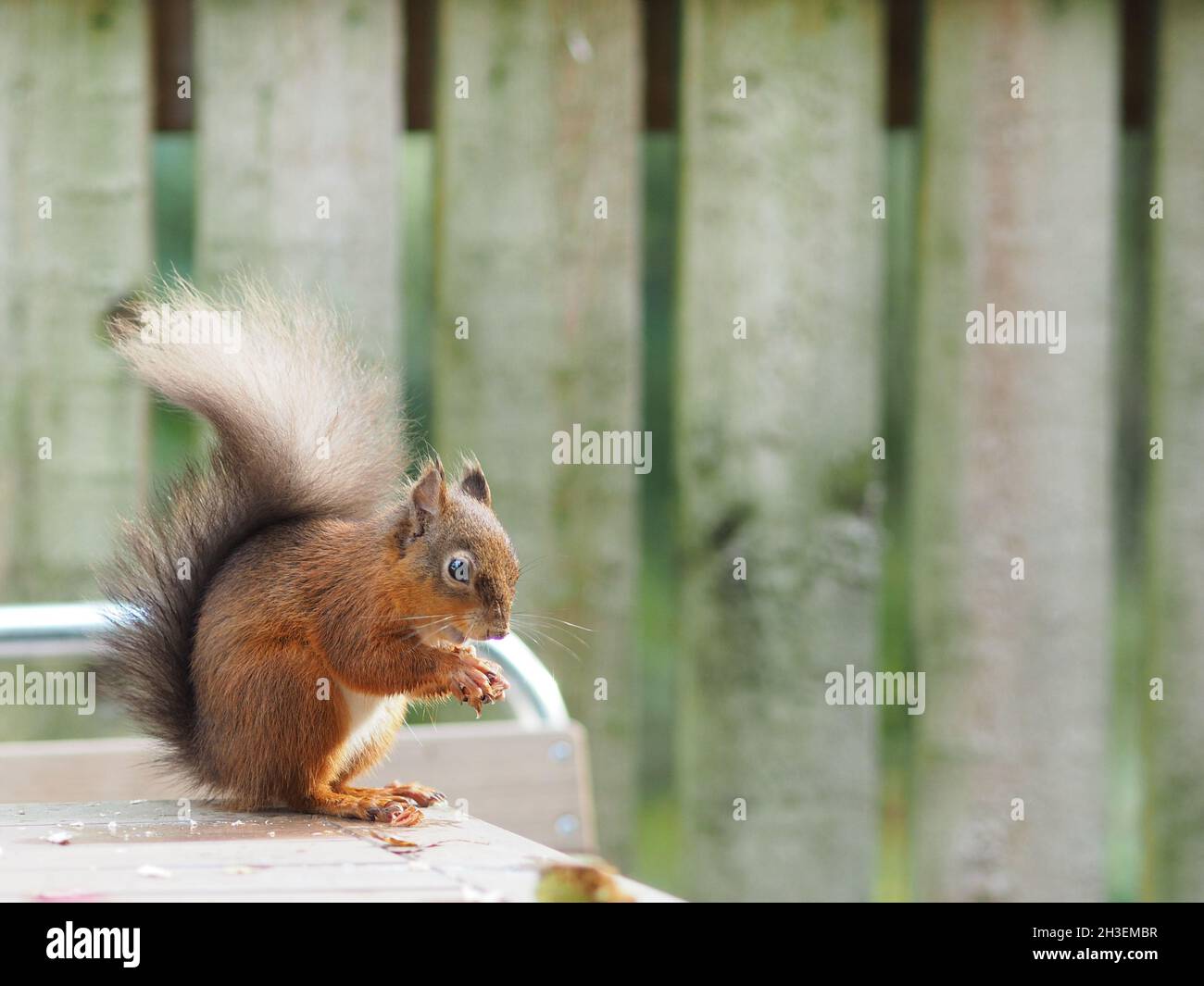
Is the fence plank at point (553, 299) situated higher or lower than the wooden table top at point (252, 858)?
higher

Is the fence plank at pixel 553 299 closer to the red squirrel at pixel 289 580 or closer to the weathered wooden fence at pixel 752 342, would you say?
the weathered wooden fence at pixel 752 342

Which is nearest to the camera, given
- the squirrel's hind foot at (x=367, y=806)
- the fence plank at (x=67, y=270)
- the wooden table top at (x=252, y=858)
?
the wooden table top at (x=252, y=858)

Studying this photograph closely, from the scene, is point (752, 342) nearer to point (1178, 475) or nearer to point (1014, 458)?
point (1014, 458)

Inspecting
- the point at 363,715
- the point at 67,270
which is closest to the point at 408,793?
the point at 363,715

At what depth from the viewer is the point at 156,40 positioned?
1920mm

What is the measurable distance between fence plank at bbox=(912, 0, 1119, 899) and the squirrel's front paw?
78 centimetres

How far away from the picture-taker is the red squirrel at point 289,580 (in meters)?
1.28

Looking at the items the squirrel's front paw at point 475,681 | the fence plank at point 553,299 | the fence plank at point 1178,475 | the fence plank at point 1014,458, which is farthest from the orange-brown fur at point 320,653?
the fence plank at point 1178,475

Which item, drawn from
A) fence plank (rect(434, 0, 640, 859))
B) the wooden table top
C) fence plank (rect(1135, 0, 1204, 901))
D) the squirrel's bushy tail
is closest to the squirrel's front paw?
the wooden table top

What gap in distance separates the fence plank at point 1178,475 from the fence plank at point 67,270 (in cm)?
134

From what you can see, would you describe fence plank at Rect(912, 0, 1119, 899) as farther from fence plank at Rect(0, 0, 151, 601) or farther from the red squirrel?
fence plank at Rect(0, 0, 151, 601)

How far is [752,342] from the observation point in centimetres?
189

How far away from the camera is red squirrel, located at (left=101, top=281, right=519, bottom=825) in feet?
4.20

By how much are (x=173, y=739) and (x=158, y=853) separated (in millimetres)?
334
